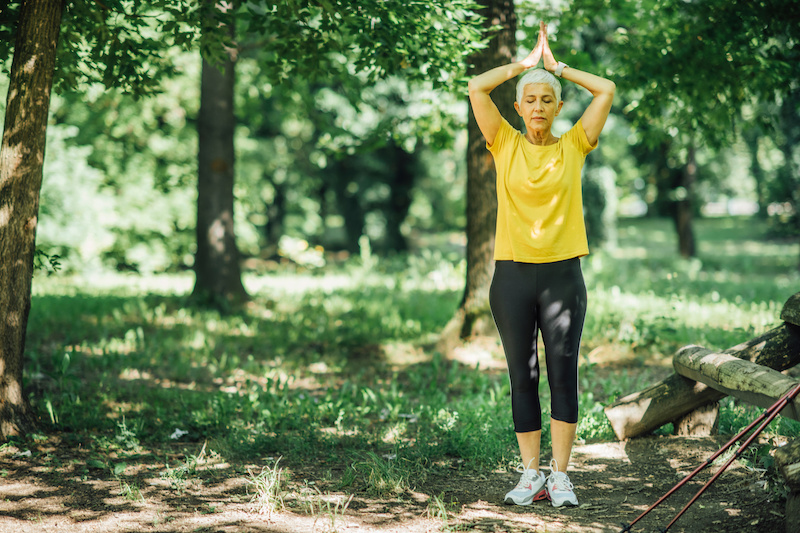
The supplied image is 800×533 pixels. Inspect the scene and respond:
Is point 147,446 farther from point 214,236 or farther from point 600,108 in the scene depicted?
point 214,236

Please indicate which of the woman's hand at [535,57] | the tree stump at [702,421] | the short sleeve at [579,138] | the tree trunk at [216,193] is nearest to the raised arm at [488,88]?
the woman's hand at [535,57]

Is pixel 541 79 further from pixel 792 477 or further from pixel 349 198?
pixel 349 198

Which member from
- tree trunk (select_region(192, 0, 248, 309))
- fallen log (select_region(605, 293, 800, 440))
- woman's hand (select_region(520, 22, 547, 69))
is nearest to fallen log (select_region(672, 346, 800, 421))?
fallen log (select_region(605, 293, 800, 440))

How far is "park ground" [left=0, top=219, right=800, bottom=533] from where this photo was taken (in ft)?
11.4

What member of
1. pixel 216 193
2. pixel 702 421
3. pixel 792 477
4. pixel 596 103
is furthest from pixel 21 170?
pixel 216 193

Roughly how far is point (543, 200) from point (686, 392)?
5.72 feet

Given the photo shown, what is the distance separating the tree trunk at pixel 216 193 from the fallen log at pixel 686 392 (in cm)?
675

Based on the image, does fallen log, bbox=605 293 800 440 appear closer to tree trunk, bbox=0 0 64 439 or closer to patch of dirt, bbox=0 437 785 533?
patch of dirt, bbox=0 437 785 533

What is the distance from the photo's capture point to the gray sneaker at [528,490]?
358cm

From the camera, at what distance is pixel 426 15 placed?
5301 millimetres

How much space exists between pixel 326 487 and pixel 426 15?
11.8 feet

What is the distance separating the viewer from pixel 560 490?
356cm

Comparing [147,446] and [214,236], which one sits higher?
[214,236]

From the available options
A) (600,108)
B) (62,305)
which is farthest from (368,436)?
(62,305)
